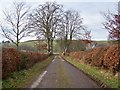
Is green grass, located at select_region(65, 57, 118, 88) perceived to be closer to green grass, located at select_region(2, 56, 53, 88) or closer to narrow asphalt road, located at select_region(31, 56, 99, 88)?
narrow asphalt road, located at select_region(31, 56, 99, 88)

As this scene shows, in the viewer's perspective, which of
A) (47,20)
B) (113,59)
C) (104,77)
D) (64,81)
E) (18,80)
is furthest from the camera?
(47,20)

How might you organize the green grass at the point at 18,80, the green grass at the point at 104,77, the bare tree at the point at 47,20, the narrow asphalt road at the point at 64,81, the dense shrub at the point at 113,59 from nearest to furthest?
the narrow asphalt road at the point at 64,81, the green grass at the point at 104,77, the green grass at the point at 18,80, the dense shrub at the point at 113,59, the bare tree at the point at 47,20

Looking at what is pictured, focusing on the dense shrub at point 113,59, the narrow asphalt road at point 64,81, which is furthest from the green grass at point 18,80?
the dense shrub at point 113,59

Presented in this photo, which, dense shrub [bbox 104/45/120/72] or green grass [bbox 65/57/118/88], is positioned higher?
dense shrub [bbox 104/45/120/72]

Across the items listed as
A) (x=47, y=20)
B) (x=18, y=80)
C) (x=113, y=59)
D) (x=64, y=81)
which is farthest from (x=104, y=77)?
(x=47, y=20)

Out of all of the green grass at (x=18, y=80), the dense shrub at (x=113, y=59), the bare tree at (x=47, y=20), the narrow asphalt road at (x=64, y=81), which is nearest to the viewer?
the narrow asphalt road at (x=64, y=81)

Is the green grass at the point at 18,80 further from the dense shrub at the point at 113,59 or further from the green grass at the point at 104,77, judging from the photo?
the dense shrub at the point at 113,59

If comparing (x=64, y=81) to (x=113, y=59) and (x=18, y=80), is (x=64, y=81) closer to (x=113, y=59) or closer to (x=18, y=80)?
(x=18, y=80)

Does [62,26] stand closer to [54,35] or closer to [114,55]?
[54,35]

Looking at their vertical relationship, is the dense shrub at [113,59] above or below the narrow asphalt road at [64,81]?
above

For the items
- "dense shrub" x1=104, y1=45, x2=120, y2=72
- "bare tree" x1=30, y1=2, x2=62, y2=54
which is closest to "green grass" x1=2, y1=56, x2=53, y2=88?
"dense shrub" x1=104, y1=45, x2=120, y2=72

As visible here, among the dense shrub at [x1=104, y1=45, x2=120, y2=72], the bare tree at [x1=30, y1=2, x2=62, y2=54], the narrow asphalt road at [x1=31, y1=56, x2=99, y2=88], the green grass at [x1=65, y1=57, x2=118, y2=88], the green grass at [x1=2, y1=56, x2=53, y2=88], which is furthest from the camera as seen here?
the bare tree at [x1=30, y1=2, x2=62, y2=54]

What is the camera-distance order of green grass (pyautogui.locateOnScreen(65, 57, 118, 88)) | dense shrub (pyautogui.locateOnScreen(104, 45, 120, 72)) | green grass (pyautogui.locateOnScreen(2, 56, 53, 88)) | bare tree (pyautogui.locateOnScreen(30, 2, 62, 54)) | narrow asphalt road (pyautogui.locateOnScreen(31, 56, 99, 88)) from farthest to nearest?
bare tree (pyautogui.locateOnScreen(30, 2, 62, 54))
dense shrub (pyautogui.locateOnScreen(104, 45, 120, 72))
green grass (pyautogui.locateOnScreen(2, 56, 53, 88))
green grass (pyautogui.locateOnScreen(65, 57, 118, 88))
narrow asphalt road (pyautogui.locateOnScreen(31, 56, 99, 88))

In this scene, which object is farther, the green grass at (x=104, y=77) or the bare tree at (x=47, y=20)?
the bare tree at (x=47, y=20)
